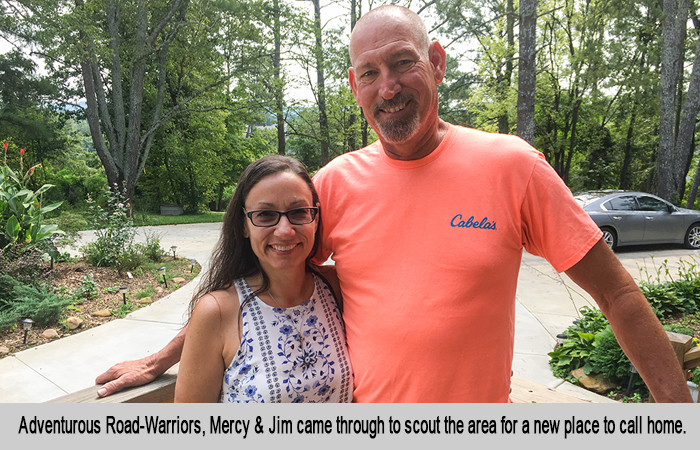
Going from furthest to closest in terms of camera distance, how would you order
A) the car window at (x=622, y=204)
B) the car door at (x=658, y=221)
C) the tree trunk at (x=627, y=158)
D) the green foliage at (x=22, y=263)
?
1. the tree trunk at (x=627, y=158)
2. the car door at (x=658, y=221)
3. the car window at (x=622, y=204)
4. the green foliage at (x=22, y=263)

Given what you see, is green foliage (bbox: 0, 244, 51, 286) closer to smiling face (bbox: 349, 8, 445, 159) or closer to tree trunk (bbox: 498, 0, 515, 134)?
smiling face (bbox: 349, 8, 445, 159)

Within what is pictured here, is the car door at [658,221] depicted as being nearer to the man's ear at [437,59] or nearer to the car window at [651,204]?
the car window at [651,204]

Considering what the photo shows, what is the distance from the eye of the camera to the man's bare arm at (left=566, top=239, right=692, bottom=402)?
1215 mm

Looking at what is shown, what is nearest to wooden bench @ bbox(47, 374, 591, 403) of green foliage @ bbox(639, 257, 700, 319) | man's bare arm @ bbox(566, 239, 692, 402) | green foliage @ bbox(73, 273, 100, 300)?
man's bare arm @ bbox(566, 239, 692, 402)

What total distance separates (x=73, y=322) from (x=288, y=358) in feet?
16.8

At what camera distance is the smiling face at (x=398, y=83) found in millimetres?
1559

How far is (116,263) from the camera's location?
765 cm

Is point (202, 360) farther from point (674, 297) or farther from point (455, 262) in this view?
point (674, 297)

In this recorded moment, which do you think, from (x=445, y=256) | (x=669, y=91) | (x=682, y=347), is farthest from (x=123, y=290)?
(x=669, y=91)

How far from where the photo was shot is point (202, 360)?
137 centimetres

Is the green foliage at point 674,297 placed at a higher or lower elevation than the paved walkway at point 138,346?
higher

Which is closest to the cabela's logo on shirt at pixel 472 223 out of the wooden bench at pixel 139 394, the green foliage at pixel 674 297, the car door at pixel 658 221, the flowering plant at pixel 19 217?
the wooden bench at pixel 139 394

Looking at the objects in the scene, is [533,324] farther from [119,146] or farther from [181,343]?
[119,146]
